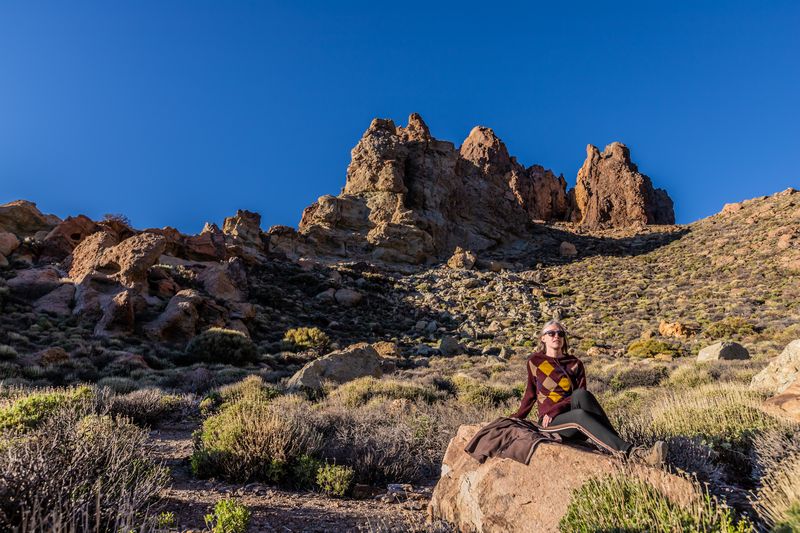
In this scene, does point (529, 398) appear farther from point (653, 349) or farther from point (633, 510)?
point (653, 349)

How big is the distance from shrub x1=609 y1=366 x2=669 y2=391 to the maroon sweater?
29.0 ft

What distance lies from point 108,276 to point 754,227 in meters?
46.3

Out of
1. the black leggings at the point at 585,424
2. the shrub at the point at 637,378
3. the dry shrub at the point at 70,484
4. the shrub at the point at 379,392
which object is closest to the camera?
the dry shrub at the point at 70,484

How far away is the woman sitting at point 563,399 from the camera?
374 cm

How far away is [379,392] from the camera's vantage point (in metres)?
10.7

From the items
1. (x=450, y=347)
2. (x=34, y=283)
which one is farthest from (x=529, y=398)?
(x=34, y=283)

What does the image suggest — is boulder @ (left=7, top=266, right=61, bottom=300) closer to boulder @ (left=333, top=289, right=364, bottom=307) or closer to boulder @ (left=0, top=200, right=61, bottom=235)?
boulder @ (left=0, top=200, right=61, bottom=235)

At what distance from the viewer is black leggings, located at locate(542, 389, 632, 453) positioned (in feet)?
12.1

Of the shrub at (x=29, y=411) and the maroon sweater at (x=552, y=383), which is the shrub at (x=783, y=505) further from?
the shrub at (x=29, y=411)

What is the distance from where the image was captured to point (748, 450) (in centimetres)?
499

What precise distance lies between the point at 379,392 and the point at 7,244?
2381 centimetres

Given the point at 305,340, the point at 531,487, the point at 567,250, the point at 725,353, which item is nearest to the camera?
the point at 531,487

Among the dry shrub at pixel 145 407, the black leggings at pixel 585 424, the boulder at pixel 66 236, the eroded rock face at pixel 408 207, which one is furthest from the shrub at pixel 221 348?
the eroded rock face at pixel 408 207

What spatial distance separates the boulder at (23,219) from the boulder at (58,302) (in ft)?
38.3
